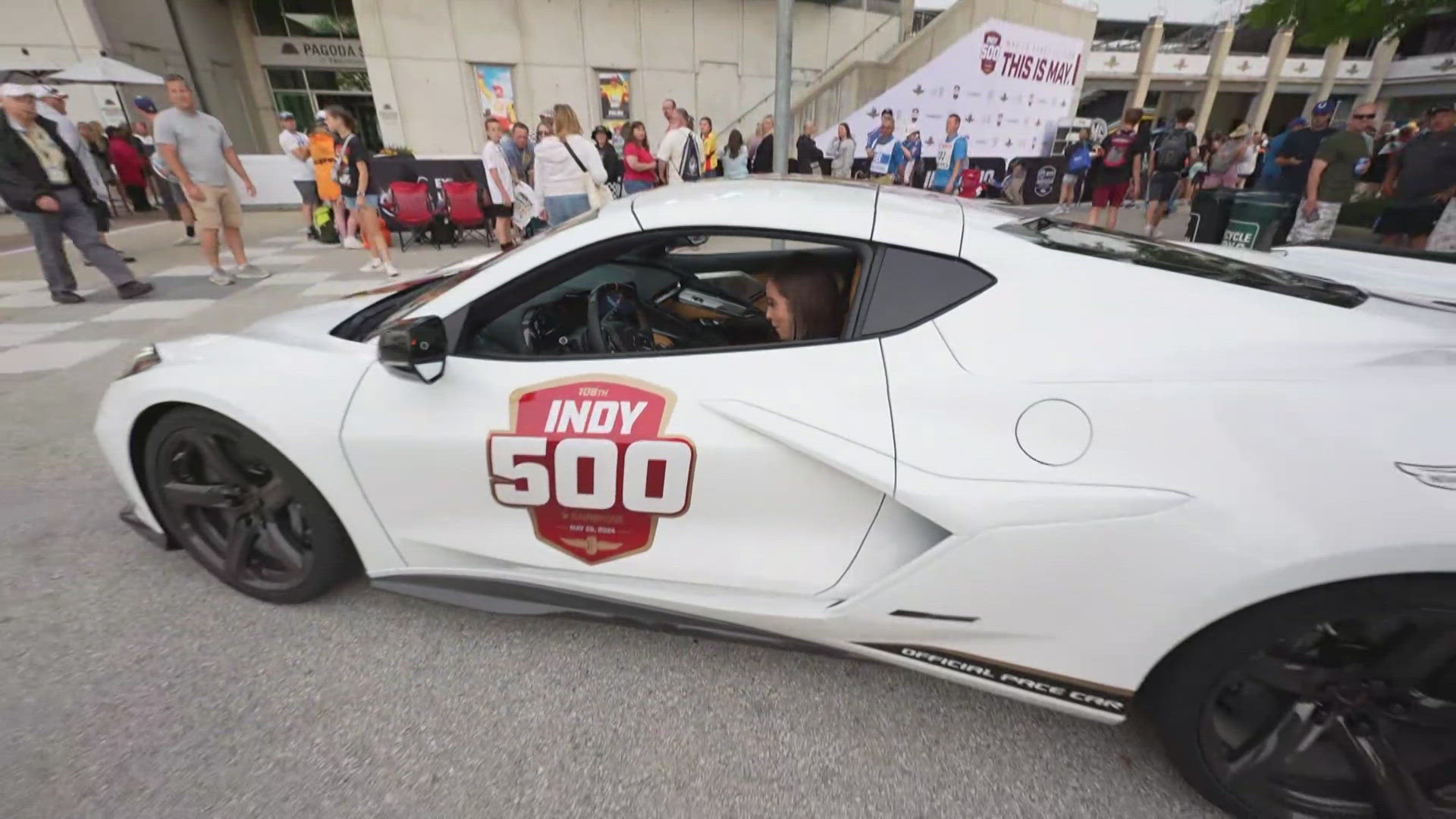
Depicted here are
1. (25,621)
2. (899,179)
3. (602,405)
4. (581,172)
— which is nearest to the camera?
(602,405)

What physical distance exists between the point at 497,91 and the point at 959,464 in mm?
15835

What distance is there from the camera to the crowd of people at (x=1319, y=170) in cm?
546

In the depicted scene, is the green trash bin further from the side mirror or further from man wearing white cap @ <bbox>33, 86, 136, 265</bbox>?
man wearing white cap @ <bbox>33, 86, 136, 265</bbox>

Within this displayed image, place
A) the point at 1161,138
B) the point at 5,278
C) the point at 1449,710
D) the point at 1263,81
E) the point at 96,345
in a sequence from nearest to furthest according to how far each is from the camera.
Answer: the point at 1449,710 < the point at 96,345 < the point at 5,278 < the point at 1161,138 < the point at 1263,81

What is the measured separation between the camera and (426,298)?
1730 mm

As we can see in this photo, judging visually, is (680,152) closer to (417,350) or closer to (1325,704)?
(417,350)

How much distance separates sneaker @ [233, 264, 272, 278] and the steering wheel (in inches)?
270

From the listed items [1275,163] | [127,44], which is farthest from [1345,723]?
[127,44]

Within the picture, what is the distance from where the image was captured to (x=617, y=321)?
6.46 feet

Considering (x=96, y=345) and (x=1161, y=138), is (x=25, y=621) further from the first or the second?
(x=1161, y=138)

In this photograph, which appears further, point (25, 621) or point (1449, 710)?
point (25, 621)

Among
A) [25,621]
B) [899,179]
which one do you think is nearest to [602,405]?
[25,621]

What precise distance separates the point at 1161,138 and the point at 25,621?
1245 centimetres

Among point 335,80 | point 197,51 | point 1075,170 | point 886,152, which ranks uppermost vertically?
point 197,51
